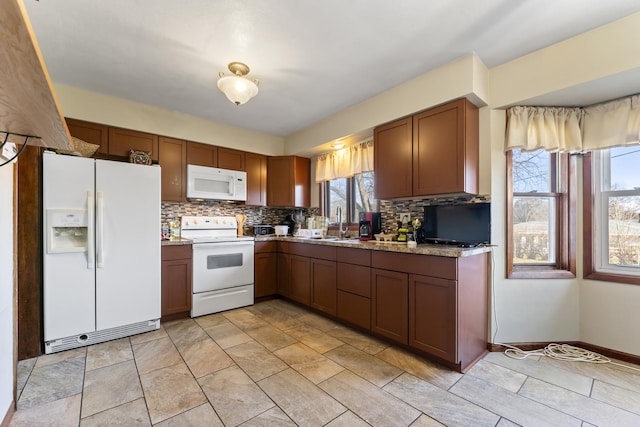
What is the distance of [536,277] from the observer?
2.42 meters

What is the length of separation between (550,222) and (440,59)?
180 cm

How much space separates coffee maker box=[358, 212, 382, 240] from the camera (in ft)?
10.3

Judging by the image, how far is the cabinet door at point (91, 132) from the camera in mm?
2793

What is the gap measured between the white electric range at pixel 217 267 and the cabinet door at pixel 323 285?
0.89 meters

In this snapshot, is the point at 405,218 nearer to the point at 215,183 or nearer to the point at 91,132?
the point at 215,183

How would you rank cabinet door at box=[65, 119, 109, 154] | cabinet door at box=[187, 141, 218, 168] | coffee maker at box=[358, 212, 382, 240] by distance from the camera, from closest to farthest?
cabinet door at box=[65, 119, 109, 154] < coffee maker at box=[358, 212, 382, 240] < cabinet door at box=[187, 141, 218, 168]

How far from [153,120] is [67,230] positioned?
59.3 inches

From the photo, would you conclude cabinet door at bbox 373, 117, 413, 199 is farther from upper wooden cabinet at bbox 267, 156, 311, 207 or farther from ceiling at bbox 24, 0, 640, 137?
upper wooden cabinet at bbox 267, 156, 311, 207

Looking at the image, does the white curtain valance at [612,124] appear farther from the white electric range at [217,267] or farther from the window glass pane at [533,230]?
the white electric range at [217,267]

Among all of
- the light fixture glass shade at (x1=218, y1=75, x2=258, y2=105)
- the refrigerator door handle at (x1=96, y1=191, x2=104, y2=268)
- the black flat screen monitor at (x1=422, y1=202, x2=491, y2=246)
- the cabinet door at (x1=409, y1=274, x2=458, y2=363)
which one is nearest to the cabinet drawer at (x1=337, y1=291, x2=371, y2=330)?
the cabinet door at (x1=409, y1=274, x2=458, y2=363)

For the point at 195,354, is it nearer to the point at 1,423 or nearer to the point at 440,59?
the point at 1,423

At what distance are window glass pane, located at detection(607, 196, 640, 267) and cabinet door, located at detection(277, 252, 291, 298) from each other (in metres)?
3.20

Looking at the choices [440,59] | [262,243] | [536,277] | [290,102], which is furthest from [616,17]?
[262,243]

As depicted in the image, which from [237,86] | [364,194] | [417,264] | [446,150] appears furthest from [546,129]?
[237,86]
